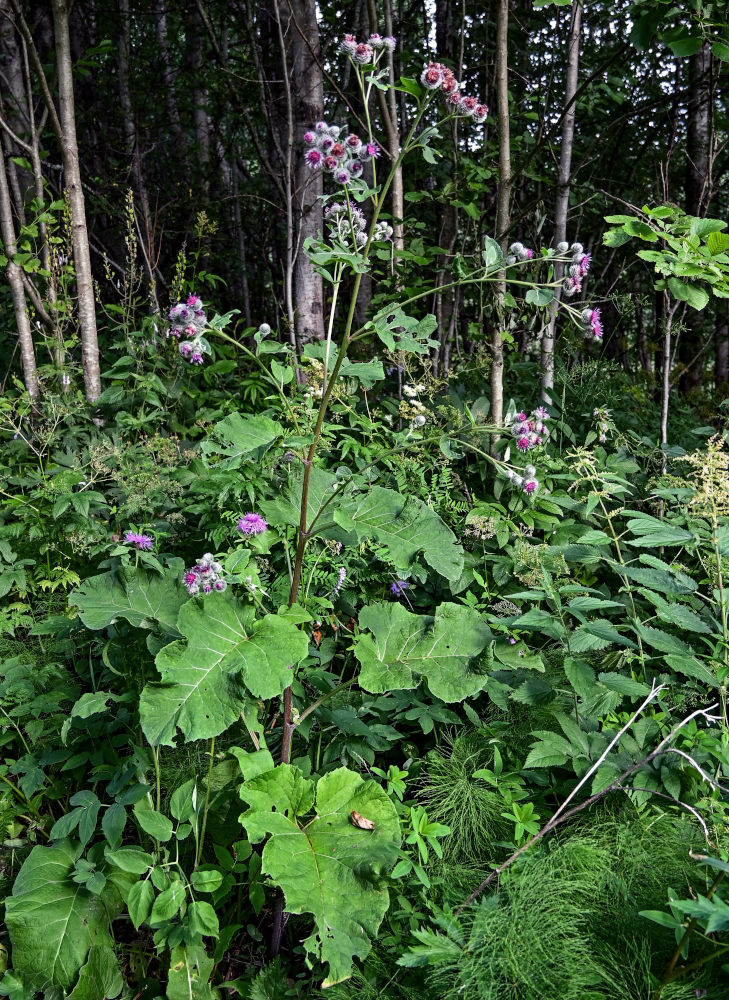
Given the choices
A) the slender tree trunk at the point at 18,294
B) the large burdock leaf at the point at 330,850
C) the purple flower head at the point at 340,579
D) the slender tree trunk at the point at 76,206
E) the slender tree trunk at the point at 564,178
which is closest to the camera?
the large burdock leaf at the point at 330,850

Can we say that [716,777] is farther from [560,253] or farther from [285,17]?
[285,17]

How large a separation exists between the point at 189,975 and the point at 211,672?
0.72 meters

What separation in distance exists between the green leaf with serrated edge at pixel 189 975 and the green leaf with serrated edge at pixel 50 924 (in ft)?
0.64

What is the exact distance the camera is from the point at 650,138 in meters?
5.79

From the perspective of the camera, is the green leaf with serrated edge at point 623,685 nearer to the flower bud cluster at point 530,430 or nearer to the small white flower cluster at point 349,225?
the flower bud cluster at point 530,430

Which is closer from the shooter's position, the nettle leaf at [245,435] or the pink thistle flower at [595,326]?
the nettle leaf at [245,435]

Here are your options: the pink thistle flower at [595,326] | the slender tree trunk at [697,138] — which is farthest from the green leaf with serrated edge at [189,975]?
the slender tree trunk at [697,138]

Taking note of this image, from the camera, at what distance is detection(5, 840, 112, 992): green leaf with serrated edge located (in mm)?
1613

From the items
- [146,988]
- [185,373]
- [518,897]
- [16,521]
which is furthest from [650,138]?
[146,988]

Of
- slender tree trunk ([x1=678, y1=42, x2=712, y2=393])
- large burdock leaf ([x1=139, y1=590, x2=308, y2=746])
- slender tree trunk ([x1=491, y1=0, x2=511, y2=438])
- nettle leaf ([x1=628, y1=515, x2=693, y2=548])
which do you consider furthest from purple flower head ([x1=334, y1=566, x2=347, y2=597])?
slender tree trunk ([x1=678, y1=42, x2=712, y2=393])

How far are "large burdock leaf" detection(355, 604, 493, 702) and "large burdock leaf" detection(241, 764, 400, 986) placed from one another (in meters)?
0.26

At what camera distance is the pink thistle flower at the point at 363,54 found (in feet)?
5.90

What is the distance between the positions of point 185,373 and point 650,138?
14.4ft

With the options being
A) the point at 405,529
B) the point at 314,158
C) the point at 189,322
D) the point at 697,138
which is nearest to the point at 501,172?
the point at 314,158
